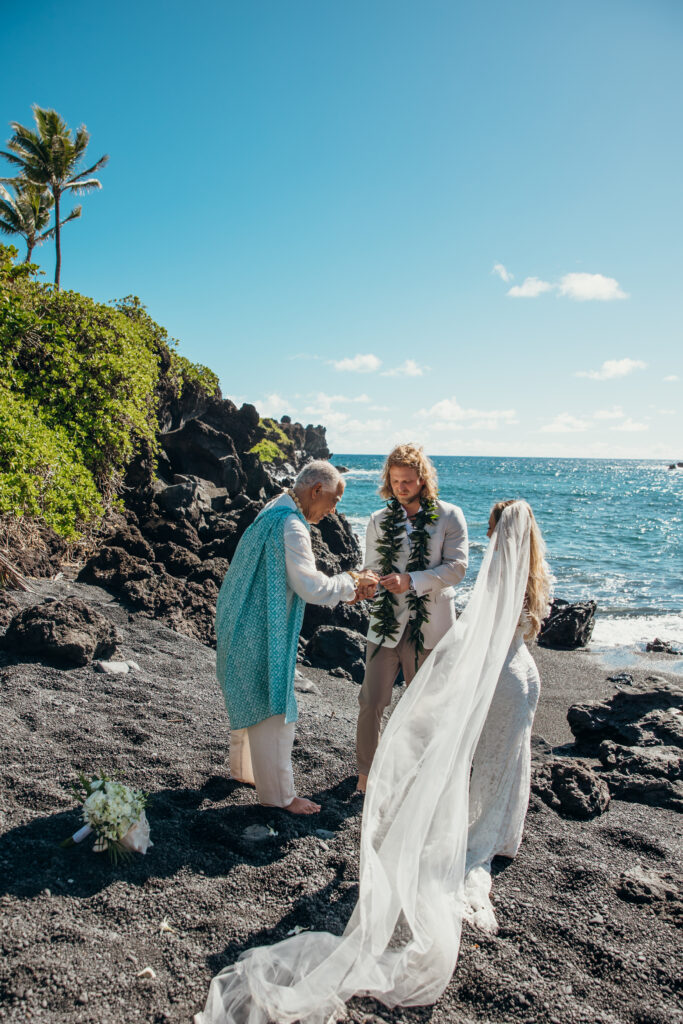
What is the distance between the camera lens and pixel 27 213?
28.9m

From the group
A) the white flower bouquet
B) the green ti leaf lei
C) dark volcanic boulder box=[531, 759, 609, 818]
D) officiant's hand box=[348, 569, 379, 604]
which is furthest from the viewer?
dark volcanic boulder box=[531, 759, 609, 818]

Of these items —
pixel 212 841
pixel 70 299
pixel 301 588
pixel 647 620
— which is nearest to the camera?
pixel 212 841

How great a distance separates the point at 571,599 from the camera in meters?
16.7

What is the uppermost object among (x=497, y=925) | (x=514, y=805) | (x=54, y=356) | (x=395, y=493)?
(x=54, y=356)

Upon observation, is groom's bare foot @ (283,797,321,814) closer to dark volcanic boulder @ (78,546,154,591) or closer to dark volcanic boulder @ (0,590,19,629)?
dark volcanic boulder @ (0,590,19,629)

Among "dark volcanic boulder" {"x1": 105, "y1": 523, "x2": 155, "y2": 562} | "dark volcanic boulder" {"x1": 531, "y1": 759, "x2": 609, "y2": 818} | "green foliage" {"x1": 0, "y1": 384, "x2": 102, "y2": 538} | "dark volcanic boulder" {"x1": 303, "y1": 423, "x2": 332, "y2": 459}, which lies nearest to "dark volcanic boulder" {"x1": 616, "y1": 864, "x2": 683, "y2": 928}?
"dark volcanic boulder" {"x1": 531, "y1": 759, "x2": 609, "y2": 818}

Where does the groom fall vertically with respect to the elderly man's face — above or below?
below

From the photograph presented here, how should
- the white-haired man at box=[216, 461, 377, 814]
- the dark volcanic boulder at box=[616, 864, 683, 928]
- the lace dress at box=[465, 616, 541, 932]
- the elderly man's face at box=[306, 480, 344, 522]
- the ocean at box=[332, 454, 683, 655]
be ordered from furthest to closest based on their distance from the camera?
the ocean at box=[332, 454, 683, 655] → the elderly man's face at box=[306, 480, 344, 522] → the white-haired man at box=[216, 461, 377, 814] → the lace dress at box=[465, 616, 541, 932] → the dark volcanic boulder at box=[616, 864, 683, 928]

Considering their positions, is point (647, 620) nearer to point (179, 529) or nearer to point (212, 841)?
point (179, 529)

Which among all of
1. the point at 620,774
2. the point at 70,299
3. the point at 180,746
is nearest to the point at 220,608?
the point at 180,746

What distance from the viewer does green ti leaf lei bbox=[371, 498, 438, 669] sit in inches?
164

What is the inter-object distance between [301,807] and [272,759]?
38cm

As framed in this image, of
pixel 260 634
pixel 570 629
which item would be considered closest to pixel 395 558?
pixel 260 634

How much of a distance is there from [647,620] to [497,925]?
13471 mm
